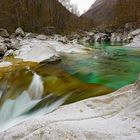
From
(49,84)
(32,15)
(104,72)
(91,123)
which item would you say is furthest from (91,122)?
(32,15)

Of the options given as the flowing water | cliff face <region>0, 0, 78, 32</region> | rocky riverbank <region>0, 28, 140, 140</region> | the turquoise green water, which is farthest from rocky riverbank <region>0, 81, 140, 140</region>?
cliff face <region>0, 0, 78, 32</region>

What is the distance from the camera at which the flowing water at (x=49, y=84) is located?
745 cm

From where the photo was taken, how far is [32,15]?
56.4 metres

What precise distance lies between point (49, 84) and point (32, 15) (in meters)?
49.3

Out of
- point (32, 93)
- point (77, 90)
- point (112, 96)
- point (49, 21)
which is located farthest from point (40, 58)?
point (49, 21)

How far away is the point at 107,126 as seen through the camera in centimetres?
421

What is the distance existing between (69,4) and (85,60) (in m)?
76.8

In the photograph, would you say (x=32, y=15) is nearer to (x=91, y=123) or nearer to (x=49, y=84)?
(x=49, y=84)

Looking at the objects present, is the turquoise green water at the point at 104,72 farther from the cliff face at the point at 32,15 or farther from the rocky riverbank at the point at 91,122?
the cliff face at the point at 32,15

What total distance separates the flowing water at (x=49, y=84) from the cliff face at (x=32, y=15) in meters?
33.9

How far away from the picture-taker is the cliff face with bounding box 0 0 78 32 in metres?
48.4

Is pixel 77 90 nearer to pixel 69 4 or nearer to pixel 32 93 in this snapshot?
pixel 32 93

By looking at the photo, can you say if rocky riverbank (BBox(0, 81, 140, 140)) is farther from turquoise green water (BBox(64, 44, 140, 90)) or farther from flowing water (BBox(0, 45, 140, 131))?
turquoise green water (BBox(64, 44, 140, 90))

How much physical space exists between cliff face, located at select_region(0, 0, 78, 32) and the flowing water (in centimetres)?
3394
